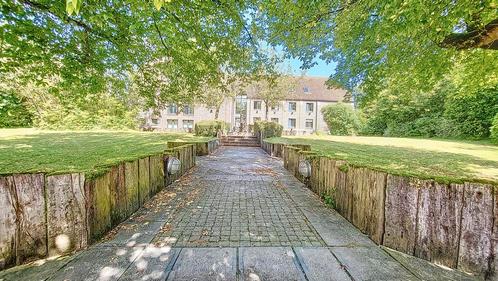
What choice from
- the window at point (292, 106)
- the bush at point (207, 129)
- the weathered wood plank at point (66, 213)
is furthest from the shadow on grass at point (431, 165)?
the window at point (292, 106)

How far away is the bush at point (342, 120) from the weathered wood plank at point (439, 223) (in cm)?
3560

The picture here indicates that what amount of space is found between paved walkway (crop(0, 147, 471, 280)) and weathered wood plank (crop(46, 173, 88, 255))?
199 mm

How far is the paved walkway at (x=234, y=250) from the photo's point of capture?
2637 millimetres

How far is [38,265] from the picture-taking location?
278 centimetres

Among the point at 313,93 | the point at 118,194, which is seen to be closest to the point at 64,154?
the point at 118,194

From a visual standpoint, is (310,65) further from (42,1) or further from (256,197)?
(42,1)

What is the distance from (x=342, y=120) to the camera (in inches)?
1489

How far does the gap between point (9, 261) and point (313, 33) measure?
9606 mm

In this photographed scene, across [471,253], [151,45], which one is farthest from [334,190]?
[151,45]

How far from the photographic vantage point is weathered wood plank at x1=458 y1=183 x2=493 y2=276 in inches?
106

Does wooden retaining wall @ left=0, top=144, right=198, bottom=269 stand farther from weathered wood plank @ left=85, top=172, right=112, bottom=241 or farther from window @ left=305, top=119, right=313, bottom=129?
window @ left=305, top=119, right=313, bottom=129

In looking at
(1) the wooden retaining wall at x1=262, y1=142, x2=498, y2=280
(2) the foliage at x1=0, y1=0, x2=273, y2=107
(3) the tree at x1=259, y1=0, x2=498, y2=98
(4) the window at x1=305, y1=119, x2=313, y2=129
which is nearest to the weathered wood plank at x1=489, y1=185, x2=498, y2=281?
(1) the wooden retaining wall at x1=262, y1=142, x2=498, y2=280

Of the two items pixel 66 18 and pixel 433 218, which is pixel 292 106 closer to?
pixel 66 18

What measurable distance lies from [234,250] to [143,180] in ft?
8.82
